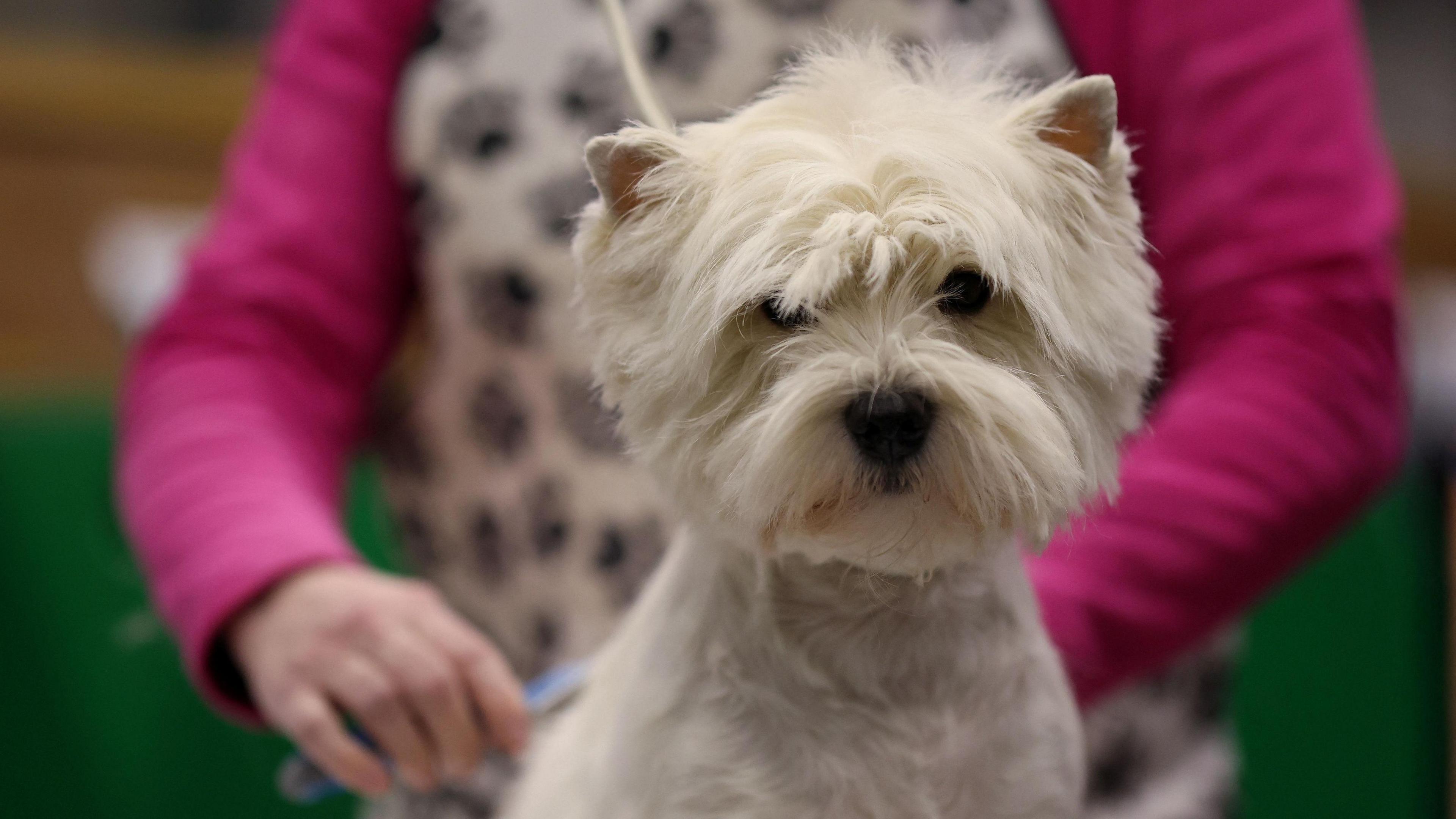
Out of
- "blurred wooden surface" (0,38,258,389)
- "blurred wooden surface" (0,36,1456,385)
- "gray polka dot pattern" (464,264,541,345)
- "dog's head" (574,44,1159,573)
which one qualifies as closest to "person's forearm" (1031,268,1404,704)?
"dog's head" (574,44,1159,573)

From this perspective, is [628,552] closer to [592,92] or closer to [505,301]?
[505,301]

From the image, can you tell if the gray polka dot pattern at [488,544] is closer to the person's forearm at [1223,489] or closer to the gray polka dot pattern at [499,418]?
the gray polka dot pattern at [499,418]

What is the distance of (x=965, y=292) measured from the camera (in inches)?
18.6

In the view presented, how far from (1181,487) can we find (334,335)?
0.71 metres

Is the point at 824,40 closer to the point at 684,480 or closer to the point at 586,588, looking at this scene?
the point at 684,480

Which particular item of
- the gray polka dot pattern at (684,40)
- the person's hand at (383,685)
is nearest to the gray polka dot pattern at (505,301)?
the gray polka dot pattern at (684,40)

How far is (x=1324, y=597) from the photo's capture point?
1.60 metres

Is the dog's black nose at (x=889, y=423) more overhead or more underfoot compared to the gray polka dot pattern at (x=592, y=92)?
more underfoot

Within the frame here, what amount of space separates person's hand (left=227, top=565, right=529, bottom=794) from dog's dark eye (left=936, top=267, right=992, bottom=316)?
37cm

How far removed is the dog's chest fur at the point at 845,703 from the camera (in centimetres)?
52

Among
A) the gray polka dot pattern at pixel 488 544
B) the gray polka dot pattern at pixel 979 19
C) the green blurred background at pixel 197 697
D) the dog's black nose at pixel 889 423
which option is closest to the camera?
the dog's black nose at pixel 889 423

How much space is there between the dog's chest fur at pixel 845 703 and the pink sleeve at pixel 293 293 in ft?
1.34

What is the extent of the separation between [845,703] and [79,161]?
215cm

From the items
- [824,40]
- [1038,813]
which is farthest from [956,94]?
[1038,813]
